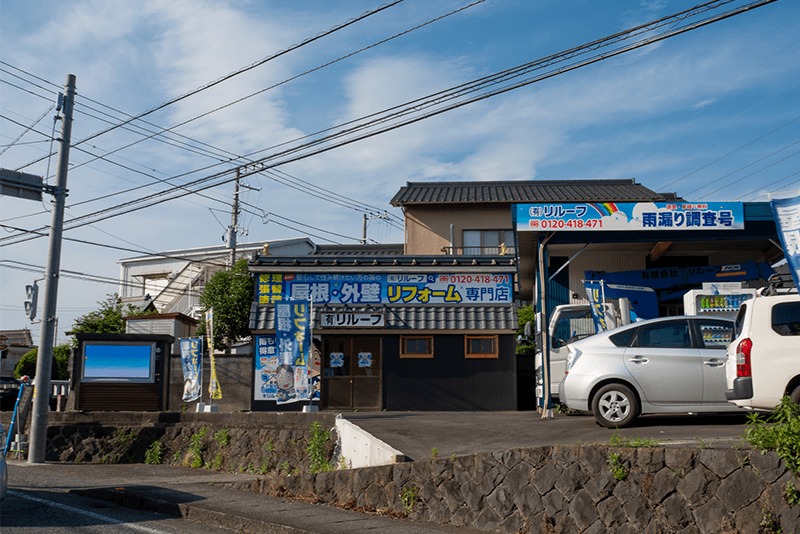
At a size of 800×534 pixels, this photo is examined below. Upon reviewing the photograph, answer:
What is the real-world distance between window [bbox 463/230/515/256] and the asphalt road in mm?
17997

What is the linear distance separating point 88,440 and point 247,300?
14.2 meters

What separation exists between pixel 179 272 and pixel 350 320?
2738cm

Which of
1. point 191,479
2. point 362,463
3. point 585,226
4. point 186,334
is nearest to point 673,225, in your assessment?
point 585,226

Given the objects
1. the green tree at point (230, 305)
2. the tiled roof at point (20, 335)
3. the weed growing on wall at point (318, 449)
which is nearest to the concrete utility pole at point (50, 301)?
the weed growing on wall at point (318, 449)

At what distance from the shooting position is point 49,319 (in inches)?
643

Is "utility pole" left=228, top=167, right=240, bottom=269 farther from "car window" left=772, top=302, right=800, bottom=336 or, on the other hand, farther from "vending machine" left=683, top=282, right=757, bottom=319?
"car window" left=772, top=302, right=800, bottom=336

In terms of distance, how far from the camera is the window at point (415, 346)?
67.2 ft

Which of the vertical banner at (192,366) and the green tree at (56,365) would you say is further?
the green tree at (56,365)

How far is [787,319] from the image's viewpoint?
8781 millimetres

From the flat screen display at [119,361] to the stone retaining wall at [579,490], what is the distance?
8277 millimetres

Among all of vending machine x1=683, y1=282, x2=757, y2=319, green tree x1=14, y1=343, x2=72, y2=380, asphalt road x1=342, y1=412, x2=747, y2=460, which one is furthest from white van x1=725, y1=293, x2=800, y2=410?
green tree x1=14, y1=343, x2=72, y2=380

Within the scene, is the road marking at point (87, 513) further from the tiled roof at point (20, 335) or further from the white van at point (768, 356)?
the tiled roof at point (20, 335)

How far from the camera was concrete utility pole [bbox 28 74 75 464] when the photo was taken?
629 inches

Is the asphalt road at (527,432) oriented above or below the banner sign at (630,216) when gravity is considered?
below
